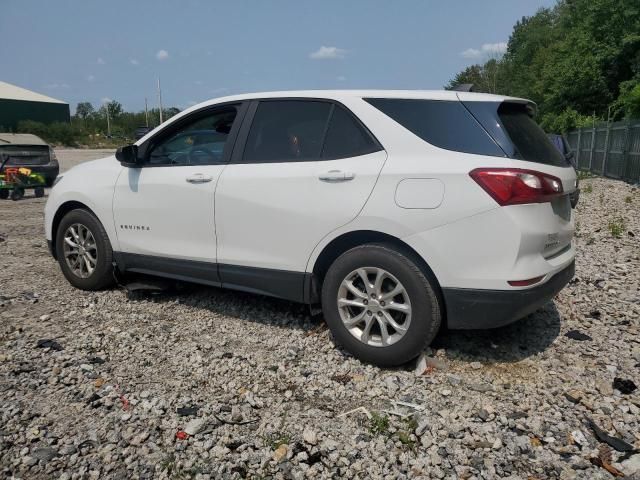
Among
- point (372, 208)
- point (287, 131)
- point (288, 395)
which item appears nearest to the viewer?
point (288, 395)

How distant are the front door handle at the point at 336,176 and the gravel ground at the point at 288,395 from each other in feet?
4.13

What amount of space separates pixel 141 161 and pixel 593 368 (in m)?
3.92

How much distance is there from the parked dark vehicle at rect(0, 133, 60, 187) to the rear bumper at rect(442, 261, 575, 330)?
527 inches

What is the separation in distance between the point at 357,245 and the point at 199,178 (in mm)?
1459

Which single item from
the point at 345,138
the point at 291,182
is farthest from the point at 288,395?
the point at 345,138

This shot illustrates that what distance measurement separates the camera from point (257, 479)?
2463mm

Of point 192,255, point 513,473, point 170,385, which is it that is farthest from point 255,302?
point 513,473

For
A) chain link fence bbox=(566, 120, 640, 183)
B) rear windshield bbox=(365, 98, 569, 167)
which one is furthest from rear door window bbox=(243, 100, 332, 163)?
chain link fence bbox=(566, 120, 640, 183)

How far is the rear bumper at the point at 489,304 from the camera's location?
3158 mm

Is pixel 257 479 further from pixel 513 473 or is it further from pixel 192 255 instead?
pixel 192 255

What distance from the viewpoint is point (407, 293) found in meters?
3.32

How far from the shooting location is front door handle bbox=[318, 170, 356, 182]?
3.50 m

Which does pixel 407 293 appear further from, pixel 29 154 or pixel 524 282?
pixel 29 154

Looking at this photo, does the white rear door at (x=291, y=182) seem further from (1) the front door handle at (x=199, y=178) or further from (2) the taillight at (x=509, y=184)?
(2) the taillight at (x=509, y=184)
